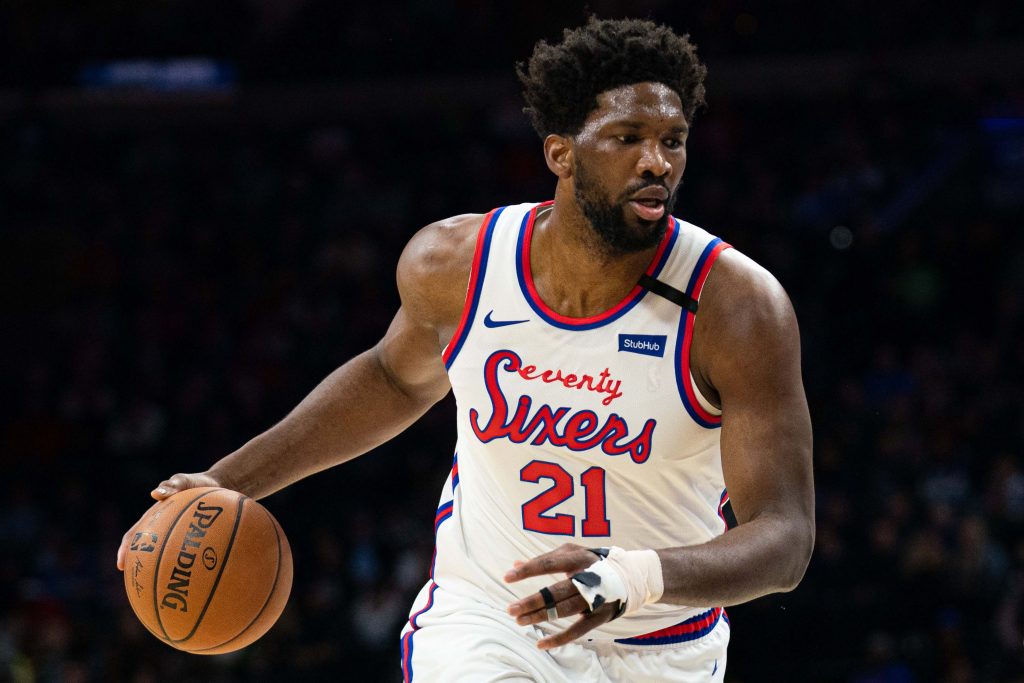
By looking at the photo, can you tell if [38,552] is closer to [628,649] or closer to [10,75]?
[10,75]

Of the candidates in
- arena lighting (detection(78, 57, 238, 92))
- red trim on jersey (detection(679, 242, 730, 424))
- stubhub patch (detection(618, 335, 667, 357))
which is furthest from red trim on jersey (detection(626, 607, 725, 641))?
arena lighting (detection(78, 57, 238, 92))

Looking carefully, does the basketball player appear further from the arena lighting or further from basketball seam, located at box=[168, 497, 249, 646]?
the arena lighting

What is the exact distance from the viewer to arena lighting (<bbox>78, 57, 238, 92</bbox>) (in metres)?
14.1

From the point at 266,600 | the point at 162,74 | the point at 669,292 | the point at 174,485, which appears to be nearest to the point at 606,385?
the point at 669,292

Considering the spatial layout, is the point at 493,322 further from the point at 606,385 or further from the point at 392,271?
the point at 392,271

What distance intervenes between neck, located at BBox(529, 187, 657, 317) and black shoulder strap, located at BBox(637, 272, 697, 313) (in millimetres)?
33

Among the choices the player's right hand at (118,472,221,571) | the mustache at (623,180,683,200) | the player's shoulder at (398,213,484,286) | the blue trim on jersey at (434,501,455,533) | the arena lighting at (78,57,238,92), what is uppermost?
the arena lighting at (78,57,238,92)

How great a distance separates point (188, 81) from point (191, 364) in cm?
350

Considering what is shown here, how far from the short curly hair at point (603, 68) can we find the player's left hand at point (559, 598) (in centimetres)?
144

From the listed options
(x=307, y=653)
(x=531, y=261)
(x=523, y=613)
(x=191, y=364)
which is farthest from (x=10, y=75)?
(x=523, y=613)

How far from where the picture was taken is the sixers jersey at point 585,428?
144 inches

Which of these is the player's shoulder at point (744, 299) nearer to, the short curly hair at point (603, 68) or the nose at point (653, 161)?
the nose at point (653, 161)

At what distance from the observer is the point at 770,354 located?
3.47m

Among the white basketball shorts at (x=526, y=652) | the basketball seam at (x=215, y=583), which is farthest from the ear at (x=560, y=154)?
the basketball seam at (x=215, y=583)
